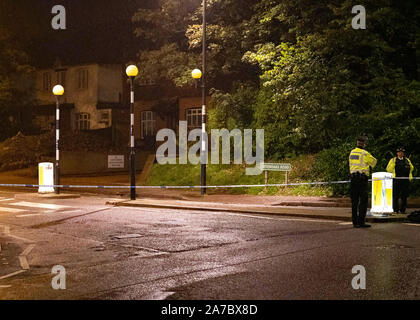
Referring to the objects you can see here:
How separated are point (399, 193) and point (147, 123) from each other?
30009mm

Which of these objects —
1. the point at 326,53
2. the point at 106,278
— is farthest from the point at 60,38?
the point at 106,278

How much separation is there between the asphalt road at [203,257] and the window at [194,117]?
78.9 feet

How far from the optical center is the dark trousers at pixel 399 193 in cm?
1523

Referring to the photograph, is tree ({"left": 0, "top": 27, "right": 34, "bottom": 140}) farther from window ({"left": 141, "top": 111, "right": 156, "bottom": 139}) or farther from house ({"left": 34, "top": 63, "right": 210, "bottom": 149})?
window ({"left": 141, "top": 111, "right": 156, "bottom": 139})

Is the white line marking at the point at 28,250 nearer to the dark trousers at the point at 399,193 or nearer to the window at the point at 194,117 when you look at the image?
the dark trousers at the point at 399,193

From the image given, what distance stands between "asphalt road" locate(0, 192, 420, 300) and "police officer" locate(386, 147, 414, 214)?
2.34 m

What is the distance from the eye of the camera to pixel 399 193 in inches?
611

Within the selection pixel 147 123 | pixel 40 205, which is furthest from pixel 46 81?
pixel 40 205

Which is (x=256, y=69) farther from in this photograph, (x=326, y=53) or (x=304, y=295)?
(x=304, y=295)

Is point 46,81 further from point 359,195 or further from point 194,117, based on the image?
point 359,195

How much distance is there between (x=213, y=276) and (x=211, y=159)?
18270 mm

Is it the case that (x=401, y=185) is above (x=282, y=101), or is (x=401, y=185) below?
below

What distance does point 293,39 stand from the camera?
82.8ft

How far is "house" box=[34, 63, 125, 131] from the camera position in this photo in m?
46.4
